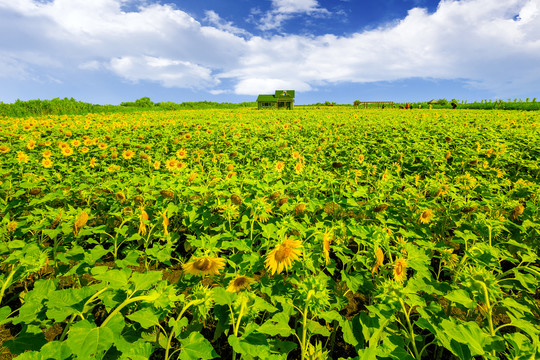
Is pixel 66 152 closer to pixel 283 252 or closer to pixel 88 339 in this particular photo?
pixel 88 339

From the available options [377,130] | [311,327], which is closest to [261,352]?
[311,327]

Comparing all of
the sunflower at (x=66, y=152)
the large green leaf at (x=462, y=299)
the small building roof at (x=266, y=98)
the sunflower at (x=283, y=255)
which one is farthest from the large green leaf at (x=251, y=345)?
the small building roof at (x=266, y=98)

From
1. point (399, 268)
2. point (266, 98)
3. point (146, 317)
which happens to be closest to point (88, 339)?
point (146, 317)

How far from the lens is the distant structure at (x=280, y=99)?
43.2 m

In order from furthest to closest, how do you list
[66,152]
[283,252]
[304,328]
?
[66,152] → [283,252] → [304,328]

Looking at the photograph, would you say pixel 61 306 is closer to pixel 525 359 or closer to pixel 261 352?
pixel 261 352

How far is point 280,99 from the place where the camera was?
43438 millimetres

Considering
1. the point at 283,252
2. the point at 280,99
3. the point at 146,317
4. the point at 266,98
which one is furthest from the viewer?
the point at 266,98

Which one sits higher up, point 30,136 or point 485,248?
point 30,136

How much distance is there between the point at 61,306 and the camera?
1.31 meters

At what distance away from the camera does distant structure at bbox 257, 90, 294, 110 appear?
4319 cm

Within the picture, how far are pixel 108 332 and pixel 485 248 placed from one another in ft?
8.23

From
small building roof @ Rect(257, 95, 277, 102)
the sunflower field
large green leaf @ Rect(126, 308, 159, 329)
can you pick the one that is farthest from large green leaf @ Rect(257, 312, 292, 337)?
small building roof @ Rect(257, 95, 277, 102)

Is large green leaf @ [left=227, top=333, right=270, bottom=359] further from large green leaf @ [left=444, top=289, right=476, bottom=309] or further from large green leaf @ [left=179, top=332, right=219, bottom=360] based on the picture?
large green leaf @ [left=444, top=289, right=476, bottom=309]
